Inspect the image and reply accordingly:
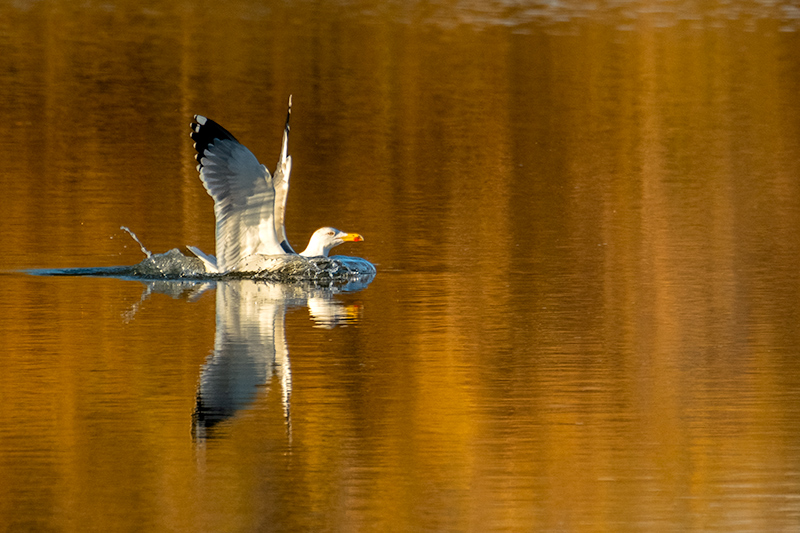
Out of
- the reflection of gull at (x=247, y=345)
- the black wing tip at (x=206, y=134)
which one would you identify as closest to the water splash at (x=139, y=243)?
the reflection of gull at (x=247, y=345)

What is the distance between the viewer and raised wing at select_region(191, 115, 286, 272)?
16516 mm

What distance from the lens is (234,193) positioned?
16.7 meters

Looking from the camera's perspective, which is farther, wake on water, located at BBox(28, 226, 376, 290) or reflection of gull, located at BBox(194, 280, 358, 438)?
wake on water, located at BBox(28, 226, 376, 290)

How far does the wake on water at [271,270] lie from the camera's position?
16875 millimetres

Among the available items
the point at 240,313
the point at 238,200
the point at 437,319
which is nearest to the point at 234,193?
the point at 238,200

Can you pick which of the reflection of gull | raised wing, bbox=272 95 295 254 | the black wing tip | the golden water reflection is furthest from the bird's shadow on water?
the black wing tip

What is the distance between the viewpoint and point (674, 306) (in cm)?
1459

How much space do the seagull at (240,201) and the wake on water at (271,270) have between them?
8 centimetres

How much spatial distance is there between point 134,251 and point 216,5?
52411mm

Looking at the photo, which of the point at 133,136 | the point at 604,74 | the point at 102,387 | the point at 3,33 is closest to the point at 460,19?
the point at 3,33

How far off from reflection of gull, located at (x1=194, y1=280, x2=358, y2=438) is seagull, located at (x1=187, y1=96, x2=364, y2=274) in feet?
1.05

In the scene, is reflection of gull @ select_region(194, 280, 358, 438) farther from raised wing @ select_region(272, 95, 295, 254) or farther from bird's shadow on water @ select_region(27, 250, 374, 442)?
raised wing @ select_region(272, 95, 295, 254)

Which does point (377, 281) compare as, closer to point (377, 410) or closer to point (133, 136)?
point (377, 410)

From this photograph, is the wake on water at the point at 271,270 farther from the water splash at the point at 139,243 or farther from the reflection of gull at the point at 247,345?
the reflection of gull at the point at 247,345
